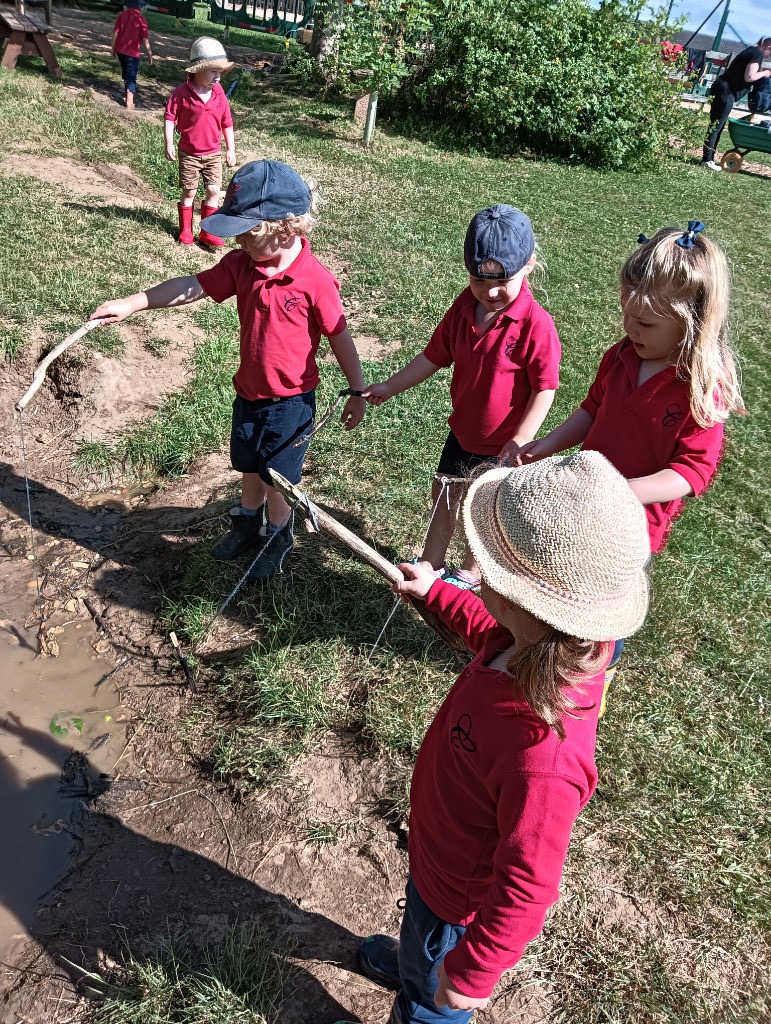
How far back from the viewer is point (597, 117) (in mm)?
12953

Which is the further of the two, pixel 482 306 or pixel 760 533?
pixel 760 533

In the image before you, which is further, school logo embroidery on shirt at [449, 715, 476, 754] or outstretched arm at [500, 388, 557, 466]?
outstretched arm at [500, 388, 557, 466]

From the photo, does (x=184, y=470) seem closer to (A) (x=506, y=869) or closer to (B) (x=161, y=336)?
(B) (x=161, y=336)

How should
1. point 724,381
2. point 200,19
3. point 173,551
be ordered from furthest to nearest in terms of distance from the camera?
point 200,19 → point 173,551 → point 724,381

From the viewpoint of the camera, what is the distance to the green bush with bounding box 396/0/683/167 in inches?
483

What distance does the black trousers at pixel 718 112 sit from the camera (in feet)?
49.5

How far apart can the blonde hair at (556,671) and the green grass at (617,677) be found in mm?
1428

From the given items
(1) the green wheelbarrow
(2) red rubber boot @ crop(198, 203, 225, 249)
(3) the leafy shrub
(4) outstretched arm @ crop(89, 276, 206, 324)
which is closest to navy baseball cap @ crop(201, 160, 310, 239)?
(4) outstretched arm @ crop(89, 276, 206, 324)

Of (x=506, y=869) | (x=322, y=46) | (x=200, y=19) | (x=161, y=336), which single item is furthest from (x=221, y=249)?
(x=200, y=19)

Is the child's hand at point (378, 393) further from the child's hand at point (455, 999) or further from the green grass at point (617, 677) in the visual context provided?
the child's hand at point (455, 999)

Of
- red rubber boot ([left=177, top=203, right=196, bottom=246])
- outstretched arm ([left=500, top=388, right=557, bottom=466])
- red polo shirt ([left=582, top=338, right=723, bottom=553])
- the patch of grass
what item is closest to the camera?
the patch of grass

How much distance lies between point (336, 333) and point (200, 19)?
69.9ft

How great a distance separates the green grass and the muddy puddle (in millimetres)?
427

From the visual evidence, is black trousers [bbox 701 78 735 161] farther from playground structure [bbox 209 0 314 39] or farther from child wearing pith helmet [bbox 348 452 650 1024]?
child wearing pith helmet [bbox 348 452 650 1024]
